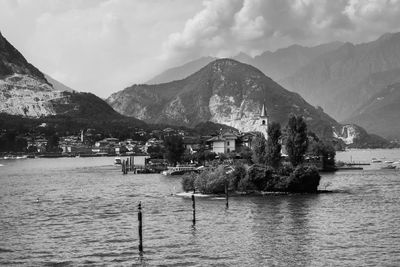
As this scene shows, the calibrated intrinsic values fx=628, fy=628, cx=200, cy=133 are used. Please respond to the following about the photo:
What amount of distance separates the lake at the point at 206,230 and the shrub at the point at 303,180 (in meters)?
3.40

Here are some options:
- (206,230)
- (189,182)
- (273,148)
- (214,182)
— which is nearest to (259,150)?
(273,148)

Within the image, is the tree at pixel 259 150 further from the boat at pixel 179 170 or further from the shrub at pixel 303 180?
the boat at pixel 179 170

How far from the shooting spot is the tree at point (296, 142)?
527 ft

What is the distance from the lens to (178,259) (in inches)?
2283

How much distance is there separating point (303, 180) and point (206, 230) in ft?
141

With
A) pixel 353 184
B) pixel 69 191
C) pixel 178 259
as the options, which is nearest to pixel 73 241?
pixel 178 259

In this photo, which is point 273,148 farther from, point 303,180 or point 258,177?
point 258,177

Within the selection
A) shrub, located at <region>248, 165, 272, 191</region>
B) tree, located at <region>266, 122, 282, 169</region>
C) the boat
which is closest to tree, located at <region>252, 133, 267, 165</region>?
tree, located at <region>266, 122, 282, 169</region>

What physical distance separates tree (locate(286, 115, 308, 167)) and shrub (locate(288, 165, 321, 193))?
150ft

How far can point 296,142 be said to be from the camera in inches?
6334

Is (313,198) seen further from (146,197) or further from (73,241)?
(73,241)

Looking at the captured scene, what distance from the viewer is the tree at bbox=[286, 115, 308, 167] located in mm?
160625

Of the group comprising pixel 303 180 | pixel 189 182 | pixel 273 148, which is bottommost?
pixel 189 182

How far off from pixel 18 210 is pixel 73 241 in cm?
3348
